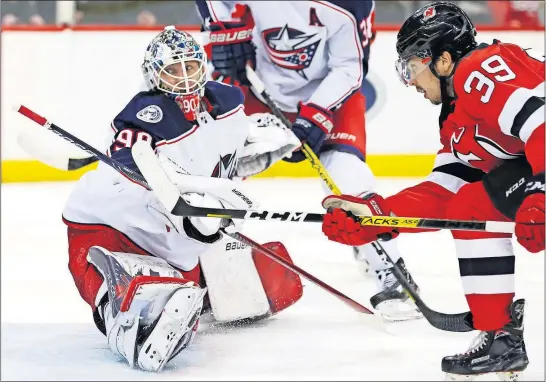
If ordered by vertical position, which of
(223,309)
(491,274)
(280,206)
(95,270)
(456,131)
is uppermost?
(456,131)

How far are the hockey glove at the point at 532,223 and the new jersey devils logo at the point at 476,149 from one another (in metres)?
0.26

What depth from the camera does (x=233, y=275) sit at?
3133mm

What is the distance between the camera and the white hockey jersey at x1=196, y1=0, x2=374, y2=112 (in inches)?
149

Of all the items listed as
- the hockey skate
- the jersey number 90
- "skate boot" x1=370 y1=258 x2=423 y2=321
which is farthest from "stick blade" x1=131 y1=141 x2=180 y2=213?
the hockey skate

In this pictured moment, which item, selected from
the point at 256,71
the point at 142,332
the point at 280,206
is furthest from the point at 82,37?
the point at 142,332

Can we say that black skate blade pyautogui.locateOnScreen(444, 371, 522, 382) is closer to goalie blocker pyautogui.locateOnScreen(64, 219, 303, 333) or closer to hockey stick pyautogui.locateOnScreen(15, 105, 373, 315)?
hockey stick pyautogui.locateOnScreen(15, 105, 373, 315)

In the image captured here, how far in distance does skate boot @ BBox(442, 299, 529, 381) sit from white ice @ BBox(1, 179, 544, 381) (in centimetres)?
8

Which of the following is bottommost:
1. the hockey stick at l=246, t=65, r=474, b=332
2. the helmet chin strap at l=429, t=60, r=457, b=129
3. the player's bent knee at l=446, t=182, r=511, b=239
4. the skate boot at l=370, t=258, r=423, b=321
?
the skate boot at l=370, t=258, r=423, b=321

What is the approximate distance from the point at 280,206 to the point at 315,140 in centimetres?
144

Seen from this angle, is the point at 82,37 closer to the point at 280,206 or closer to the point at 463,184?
the point at 280,206

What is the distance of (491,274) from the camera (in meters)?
2.47

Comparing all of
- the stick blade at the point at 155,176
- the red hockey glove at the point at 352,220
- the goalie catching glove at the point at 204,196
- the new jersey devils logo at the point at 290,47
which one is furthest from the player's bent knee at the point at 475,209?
the new jersey devils logo at the point at 290,47

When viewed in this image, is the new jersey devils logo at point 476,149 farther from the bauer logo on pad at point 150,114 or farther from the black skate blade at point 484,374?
the bauer logo on pad at point 150,114

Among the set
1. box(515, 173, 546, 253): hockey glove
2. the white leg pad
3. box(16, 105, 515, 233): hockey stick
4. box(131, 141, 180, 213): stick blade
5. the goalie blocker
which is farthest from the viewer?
the white leg pad
